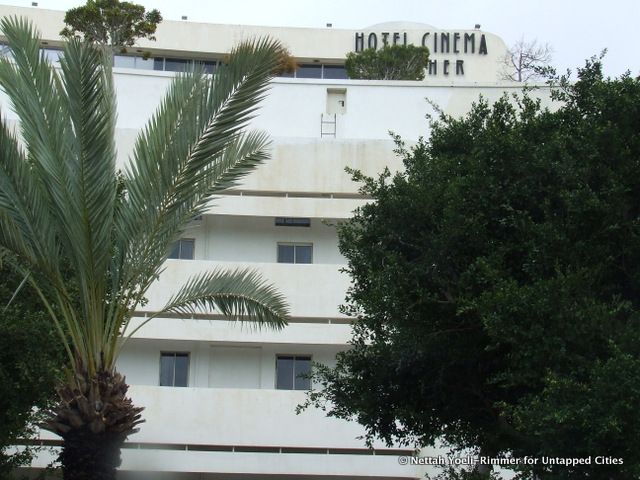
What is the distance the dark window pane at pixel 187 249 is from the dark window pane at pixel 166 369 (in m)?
2.92

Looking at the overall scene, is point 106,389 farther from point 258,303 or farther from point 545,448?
point 545,448

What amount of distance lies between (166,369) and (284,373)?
3303 millimetres

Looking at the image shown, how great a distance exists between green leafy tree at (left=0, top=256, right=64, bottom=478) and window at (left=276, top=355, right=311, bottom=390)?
13.7m

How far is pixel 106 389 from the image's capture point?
1373cm

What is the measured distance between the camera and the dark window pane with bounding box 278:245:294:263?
32188mm

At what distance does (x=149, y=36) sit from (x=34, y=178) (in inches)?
1164

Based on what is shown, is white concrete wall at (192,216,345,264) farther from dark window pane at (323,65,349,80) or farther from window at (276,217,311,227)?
dark window pane at (323,65,349,80)

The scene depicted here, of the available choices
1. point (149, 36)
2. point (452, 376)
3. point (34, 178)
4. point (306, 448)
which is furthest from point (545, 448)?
point (149, 36)

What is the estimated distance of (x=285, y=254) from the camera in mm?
32250

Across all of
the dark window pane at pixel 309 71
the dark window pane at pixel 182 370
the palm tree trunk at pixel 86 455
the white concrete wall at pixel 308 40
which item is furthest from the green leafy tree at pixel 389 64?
the palm tree trunk at pixel 86 455

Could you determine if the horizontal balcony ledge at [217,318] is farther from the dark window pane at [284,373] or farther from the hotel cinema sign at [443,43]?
the hotel cinema sign at [443,43]

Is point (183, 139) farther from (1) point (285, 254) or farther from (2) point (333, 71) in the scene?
(2) point (333, 71)

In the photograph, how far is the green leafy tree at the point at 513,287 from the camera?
14.0m

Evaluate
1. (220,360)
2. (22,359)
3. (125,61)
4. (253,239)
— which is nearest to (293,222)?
(253,239)
